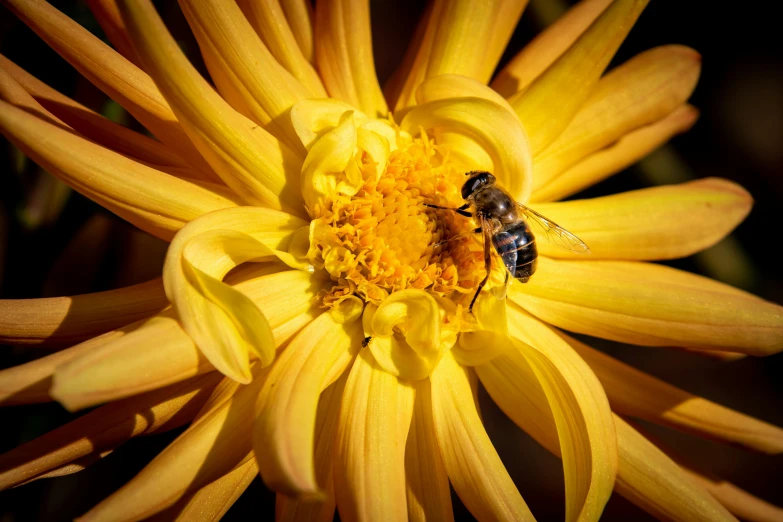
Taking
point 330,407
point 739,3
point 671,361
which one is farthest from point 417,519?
point 739,3

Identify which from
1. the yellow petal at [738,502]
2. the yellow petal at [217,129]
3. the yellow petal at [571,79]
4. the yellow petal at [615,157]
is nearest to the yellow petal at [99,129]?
the yellow petal at [217,129]

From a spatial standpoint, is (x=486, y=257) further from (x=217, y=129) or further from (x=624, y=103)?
(x=217, y=129)

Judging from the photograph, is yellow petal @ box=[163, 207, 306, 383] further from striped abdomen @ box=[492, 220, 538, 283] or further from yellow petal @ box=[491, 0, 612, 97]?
yellow petal @ box=[491, 0, 612, 97]

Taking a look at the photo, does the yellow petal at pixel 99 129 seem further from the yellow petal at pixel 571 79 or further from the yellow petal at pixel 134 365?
the yellow petal at pixel 571 79

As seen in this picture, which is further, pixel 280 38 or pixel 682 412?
pixel 682 412

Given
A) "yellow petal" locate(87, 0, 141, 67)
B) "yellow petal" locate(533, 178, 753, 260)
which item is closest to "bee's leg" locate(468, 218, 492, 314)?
"yellow petal" locate(533, 178, 753, 260)

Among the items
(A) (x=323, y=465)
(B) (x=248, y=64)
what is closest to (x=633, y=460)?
(A) (x=323, y=465)
